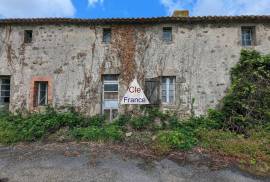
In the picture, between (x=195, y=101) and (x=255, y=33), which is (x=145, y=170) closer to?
(x=195, y=101)

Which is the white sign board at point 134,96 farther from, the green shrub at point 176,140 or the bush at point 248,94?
the bush at point 248,94

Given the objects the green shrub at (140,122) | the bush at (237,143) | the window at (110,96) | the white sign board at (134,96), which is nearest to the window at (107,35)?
the window at (110,96)

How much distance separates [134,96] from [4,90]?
6.44m

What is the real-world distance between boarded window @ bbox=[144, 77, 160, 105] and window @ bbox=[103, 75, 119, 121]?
1.43 m

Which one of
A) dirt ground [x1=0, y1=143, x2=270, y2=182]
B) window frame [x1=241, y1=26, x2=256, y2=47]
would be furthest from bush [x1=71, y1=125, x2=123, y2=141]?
window frame [x1=241, y1=26, x2=256, y2=47]

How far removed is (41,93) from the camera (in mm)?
12867

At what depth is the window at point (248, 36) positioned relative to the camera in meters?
12.6

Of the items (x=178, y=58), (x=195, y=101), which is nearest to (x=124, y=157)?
(x=195, y=101)

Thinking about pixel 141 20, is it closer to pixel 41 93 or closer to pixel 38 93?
pixel 41 93

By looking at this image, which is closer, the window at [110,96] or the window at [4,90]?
the window at [110,96]

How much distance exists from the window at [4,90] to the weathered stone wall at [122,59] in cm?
46

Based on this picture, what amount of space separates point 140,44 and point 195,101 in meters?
3.68

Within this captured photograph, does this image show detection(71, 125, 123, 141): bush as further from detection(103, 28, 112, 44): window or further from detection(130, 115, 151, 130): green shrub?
detection(103, 28, 112, 44): window

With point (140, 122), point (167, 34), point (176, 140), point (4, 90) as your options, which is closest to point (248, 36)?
point (167, 34)
